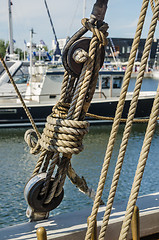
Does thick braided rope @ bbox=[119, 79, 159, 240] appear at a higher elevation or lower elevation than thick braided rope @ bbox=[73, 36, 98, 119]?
lower

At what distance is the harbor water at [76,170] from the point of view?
5820 mm

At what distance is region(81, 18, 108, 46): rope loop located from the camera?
1.37 meters

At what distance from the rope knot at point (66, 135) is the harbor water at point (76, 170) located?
4128 mm

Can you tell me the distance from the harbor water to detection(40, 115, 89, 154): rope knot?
13.5 ft

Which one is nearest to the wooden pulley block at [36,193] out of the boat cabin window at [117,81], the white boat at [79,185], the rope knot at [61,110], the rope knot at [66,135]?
A: the white boat at [79,185]

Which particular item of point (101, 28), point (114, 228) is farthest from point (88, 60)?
point (114, 228)

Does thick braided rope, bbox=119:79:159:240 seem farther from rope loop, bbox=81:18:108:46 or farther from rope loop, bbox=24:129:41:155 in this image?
rope loop, bbox=24:129:41:155

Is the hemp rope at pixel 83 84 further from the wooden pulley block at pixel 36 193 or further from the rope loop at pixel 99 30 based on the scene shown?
the wooden pulley block at pixel 36 193

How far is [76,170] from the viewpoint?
7906 mm

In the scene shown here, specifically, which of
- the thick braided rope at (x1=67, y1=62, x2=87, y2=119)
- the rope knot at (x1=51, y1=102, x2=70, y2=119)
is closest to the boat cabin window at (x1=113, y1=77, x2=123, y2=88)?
the rope knot at (x1=51, y1=102, x2=70, y2=119)

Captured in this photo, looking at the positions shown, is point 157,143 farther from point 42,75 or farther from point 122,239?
point 122,239

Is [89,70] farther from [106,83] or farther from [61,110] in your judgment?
[106,83]

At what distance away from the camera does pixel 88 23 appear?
4.57 ft

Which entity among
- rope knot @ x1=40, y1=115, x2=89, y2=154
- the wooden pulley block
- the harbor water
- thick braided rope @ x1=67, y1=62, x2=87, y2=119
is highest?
thick braided rope @ x1=67, y1=62, x2=87, y2=119
